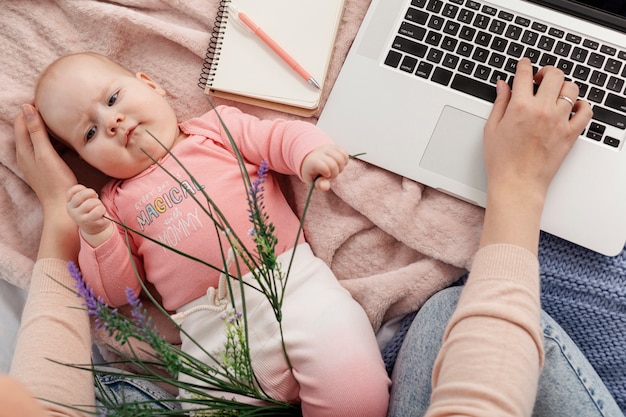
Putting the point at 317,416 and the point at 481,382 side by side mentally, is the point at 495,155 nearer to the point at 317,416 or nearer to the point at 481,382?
the point at 481,382

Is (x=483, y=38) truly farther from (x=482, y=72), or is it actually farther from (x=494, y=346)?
(x=494, y=346)

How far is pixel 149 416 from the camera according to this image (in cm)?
55

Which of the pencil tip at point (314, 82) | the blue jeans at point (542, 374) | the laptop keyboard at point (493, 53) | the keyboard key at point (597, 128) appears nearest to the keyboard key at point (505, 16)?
the laptop keyboard at point (493, 53)

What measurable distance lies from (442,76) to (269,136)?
0.30 metres

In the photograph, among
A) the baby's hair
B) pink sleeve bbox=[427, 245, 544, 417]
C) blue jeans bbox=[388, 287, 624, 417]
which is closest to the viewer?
pink sleeve bbox=[427, 245, 544, 417]

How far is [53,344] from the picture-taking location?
0.86m

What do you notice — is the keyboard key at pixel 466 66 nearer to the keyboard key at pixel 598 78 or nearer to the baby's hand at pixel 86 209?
the keyboard key at pixel 598 78

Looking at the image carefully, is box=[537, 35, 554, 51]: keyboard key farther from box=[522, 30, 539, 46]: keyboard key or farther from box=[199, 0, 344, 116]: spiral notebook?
box=[199, 0, 344, 116]: spiral notebook

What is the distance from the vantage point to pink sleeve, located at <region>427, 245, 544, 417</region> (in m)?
0.63

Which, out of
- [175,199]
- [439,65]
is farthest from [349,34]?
[175,199]

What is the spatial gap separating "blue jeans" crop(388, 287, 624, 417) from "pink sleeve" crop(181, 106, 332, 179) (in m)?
0.31

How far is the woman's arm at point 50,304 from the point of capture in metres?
0.83

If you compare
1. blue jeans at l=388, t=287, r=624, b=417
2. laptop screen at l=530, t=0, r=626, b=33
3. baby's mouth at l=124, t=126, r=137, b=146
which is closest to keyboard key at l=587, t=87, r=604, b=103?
laptop screen at l=530, t=0, r=626, b=33

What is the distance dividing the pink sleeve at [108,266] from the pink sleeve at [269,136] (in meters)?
0.24
